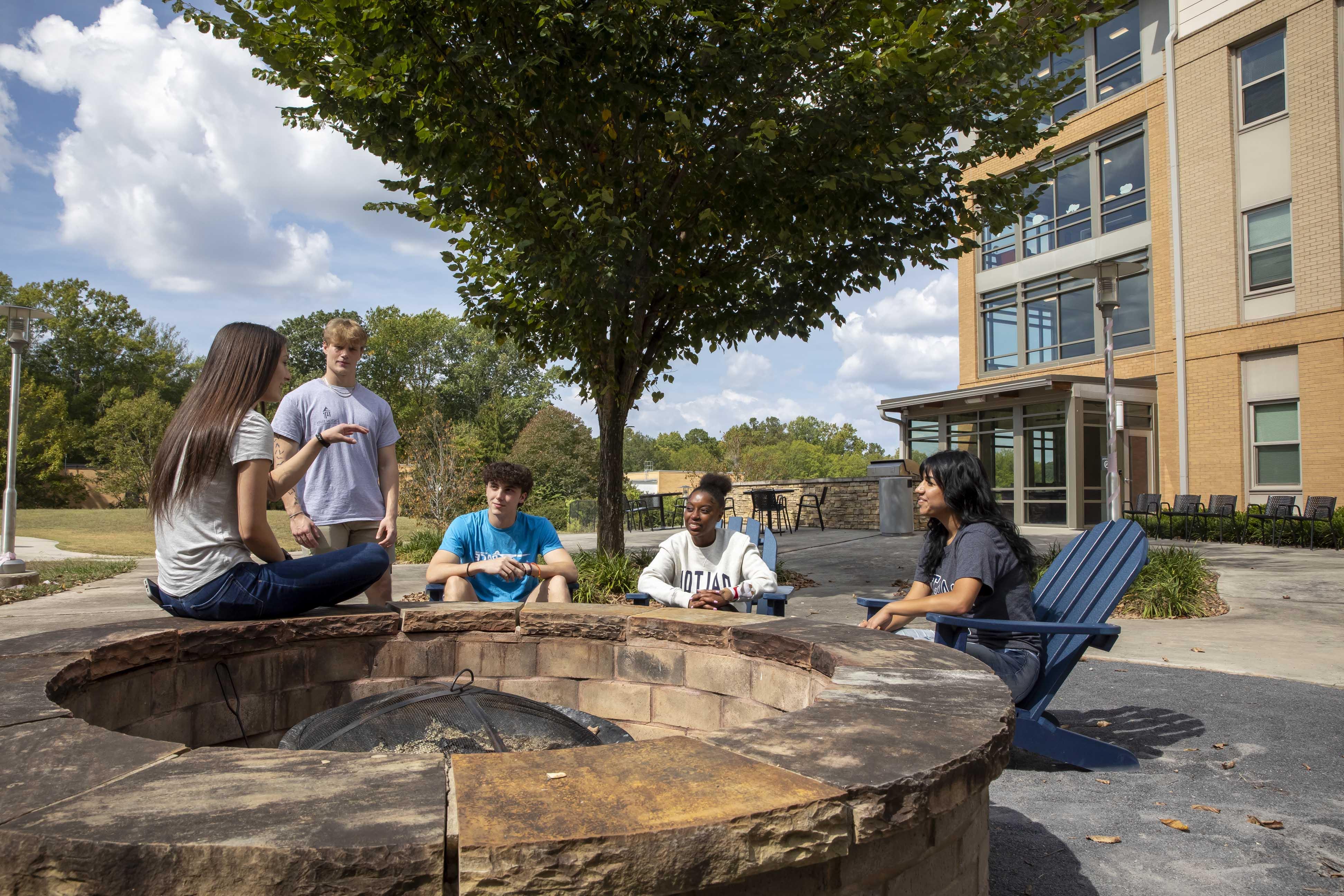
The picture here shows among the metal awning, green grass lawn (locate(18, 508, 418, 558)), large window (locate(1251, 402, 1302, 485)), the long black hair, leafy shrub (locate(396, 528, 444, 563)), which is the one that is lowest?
green grass lawn (locate(18, 508, 418, 558))

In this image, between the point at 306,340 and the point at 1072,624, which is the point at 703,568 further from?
the point at 306,340

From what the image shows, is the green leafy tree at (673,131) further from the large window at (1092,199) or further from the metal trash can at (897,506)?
the large window at (1092,199)

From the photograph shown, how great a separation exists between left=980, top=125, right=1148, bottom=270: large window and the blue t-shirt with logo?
671 inches

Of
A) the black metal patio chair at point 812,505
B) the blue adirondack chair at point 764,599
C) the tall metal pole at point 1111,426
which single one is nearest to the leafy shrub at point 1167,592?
the tall metal pole at point 1111,426

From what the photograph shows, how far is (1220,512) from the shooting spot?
15.0 metres

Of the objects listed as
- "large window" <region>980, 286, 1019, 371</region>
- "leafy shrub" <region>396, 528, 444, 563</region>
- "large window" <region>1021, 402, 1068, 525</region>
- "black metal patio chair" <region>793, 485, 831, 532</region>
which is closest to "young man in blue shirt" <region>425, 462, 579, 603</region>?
"leafy shrub" <region>396, 528, 444, 563</region>

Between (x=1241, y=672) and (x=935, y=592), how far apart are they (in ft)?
10.1

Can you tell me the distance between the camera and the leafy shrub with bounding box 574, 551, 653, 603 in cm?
788

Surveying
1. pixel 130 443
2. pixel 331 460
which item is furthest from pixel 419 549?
pixel 130 443

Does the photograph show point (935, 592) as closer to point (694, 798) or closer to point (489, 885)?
point (694, 798)

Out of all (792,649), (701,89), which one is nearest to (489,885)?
(792,649)

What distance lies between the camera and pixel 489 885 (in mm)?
1157

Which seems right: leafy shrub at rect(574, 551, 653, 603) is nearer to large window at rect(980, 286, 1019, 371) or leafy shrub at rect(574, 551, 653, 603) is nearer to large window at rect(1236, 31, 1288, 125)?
large window at rect(980, 286, 1019, 371)

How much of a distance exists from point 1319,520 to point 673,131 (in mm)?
12234
